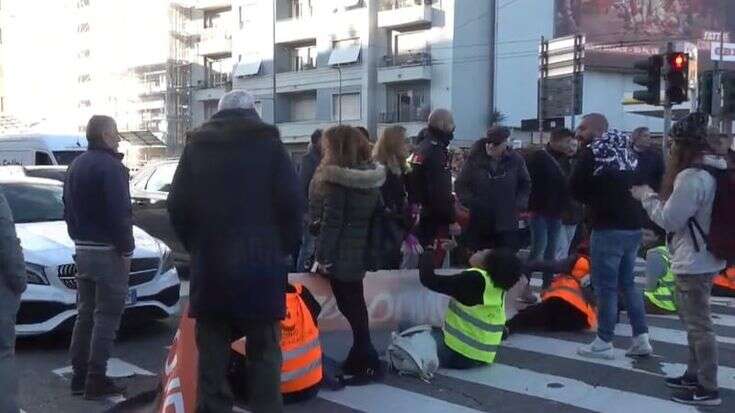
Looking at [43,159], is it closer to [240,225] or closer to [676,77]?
[676,77]

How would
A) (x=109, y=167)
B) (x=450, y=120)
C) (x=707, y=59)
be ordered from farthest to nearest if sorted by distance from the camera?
(x=707, y=59) < (x=450, y=120) < (x=109, y=167)

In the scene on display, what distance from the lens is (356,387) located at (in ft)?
20.2

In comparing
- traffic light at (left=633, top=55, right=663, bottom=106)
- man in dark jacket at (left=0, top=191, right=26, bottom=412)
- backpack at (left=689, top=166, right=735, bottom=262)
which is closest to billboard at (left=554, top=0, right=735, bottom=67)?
traffic light at (left=633, top=55, right=663, bottom=106)

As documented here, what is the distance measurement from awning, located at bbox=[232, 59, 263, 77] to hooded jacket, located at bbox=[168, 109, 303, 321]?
49.0m

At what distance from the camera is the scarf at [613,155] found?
6.40 m

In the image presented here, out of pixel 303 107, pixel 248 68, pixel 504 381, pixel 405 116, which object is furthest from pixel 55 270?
pixel 248 68

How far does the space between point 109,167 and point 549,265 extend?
4021mm

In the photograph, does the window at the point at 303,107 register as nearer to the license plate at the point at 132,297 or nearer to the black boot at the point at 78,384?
the license plate at the point at 132,297

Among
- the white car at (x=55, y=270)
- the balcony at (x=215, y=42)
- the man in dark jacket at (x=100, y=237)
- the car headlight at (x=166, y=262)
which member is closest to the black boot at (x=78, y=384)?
the man in dark jacket at (x=100, y=237)

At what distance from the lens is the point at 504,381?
20.7 ft

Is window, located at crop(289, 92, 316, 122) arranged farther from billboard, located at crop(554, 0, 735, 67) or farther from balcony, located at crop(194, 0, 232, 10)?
billboard, located at crop(554, 0, 735, 67)

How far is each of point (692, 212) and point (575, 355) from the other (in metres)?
1.95

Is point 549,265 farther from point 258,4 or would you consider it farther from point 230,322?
point 258,4

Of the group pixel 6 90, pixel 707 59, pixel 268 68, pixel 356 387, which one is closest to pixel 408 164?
pixel 356 387
